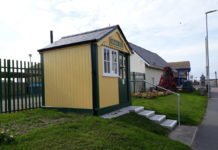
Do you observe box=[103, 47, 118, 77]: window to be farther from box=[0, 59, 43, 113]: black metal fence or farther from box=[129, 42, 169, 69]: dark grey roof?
box=[129, 42, 169, 69]: dark grey roof

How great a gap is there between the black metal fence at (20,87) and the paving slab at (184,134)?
5.16m

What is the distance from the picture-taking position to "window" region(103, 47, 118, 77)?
22.1ft

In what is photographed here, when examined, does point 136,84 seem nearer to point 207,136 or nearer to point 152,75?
point 152,75

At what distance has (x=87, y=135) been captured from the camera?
404cm

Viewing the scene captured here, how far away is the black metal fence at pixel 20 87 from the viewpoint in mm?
6406

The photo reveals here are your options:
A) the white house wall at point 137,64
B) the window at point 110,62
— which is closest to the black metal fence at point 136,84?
the white house wall at point 137,64

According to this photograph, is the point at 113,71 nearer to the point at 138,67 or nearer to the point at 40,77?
the point at 40,77

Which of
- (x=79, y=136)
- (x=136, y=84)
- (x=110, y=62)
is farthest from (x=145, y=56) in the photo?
(x=79, y=136)

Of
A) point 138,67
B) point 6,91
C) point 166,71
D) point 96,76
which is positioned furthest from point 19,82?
point 166,71

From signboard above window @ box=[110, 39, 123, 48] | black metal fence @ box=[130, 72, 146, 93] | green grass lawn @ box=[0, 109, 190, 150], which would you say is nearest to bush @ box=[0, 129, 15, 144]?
green grass lawn @ box=[0, 109, 190, 150]

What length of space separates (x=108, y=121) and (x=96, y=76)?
1.59m

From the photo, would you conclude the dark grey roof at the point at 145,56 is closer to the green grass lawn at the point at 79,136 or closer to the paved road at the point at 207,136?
the paved road at the point at 207,136

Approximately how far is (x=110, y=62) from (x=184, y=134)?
348 centimetres

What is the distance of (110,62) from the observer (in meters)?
6.93
